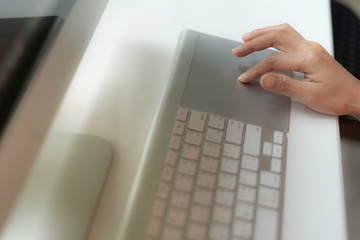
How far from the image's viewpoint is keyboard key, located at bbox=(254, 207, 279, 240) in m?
0.35

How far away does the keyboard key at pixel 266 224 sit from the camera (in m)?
0.35

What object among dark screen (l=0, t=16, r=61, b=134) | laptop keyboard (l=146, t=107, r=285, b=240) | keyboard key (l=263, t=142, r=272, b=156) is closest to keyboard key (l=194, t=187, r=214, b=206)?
laptop keyboard (l=146, t=107, r=285, b=240)

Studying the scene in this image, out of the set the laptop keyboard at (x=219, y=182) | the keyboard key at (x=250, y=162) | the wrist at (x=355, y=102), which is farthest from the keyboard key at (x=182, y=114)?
the wrist at (x=355, y=102)

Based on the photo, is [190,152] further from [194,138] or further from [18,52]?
[18,52]

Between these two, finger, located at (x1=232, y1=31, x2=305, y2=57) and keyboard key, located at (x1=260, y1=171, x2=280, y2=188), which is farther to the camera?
finger, located at (x1=232, y1=31, x2=305, y2=57)

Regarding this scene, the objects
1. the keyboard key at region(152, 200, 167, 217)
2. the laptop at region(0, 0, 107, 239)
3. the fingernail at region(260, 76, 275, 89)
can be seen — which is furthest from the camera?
the fingernail at region(260, 76, 275, 89)

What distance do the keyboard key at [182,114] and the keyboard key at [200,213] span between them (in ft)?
0.41

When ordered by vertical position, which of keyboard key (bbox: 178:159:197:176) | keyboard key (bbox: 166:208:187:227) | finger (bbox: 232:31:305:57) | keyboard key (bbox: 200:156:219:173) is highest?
finger (bbox: 232:31:305:57)

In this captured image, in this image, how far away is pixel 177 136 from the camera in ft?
1.30

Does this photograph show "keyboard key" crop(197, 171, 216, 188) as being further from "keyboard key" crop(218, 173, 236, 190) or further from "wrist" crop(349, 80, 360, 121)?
"wrist" crop(349, 80, 360, 121)

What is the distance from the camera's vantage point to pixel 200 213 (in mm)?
347

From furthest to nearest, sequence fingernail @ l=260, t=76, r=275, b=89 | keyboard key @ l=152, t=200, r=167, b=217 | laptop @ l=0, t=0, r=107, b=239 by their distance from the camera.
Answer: fingernail @ l=260, t=76, r=275, b=89, keyboard key @ l=152, t=200, r=167, b=217, laptop @ l=0, t=0, r=107, b=239

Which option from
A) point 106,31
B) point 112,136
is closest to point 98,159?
point 112,136

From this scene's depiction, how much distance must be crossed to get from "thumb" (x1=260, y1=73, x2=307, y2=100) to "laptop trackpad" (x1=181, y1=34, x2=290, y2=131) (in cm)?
1
